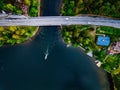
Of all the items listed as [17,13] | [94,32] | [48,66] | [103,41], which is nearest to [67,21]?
[94,32]

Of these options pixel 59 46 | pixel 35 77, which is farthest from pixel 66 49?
pixel 35 77

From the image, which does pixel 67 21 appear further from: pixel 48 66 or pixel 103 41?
pixel 48 66

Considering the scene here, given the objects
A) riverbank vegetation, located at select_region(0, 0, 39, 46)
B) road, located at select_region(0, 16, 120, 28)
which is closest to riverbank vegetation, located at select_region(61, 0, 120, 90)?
road, located at select_region(0, 16, 120, 28)

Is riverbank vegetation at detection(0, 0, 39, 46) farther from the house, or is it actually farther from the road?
the house

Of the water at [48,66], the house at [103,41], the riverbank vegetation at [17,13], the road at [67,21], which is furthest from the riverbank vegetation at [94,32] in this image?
the riverbank vegetation at [17,13]

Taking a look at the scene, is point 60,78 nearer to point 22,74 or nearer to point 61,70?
point 61,70

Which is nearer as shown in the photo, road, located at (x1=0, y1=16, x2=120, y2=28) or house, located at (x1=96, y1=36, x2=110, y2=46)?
road, located at (x1=0, y1=16, x2=120, y2=28)
